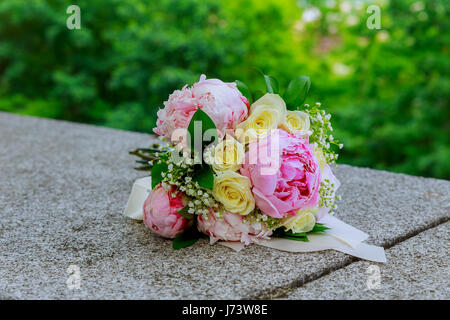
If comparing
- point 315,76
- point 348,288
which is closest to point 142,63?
point 315,76

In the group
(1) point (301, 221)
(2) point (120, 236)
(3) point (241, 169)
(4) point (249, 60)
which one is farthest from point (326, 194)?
(4) point (249, 60)

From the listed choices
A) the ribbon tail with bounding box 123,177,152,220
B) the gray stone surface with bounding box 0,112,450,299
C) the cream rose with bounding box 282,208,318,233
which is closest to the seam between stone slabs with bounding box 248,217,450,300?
the gray stone surface with bounding box 0,112,450,299

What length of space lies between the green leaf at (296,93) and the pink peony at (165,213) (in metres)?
0.35

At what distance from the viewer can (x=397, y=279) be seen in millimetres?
1064

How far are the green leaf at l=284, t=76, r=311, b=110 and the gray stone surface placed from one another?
0.36m

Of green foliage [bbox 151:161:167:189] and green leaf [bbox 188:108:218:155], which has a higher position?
green leaf [bbox 188:108:218:155]

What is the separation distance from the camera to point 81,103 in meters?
7.35

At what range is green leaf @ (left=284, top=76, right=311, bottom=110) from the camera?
126cm

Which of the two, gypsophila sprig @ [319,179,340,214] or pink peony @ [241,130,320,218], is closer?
pink peony @ [241,130,320,218]

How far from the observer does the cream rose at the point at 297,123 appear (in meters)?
1.20

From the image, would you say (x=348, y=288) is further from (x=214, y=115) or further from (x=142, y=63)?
(x=142, y=63)

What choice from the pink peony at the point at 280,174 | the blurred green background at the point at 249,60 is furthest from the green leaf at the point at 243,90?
the blurred green background at the point at 249,60

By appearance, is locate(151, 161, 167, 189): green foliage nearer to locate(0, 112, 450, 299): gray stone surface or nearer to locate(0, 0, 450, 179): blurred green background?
locate(0, 112, 450, 299): gray stone surface

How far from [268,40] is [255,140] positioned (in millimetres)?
6187
